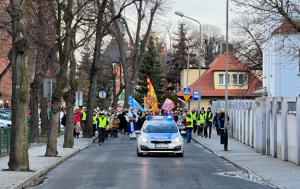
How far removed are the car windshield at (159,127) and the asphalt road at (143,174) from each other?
1.40 meters

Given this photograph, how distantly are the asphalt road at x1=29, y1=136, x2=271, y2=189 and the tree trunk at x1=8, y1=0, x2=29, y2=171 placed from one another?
3.13ft

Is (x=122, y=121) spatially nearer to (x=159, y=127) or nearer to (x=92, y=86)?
(x=92, y=86)

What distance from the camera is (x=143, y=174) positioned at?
55.5 feet

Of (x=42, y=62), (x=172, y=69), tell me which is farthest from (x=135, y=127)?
(x=172, y=69)

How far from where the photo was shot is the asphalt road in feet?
47.4

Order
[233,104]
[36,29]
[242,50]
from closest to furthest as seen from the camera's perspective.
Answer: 1. [36,29]
2. [233,104]
3. [242,50]

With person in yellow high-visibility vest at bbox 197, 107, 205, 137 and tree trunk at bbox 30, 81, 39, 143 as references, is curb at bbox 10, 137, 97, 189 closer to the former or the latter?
tree trunk at bbox 30, 81, 39, 143

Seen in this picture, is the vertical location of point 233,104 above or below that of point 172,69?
below

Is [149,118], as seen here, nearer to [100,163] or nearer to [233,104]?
[100,163]

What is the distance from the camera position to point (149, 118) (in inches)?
1048

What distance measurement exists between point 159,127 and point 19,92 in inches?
352

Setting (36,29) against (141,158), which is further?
(36,29)

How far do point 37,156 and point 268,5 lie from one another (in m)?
10.0

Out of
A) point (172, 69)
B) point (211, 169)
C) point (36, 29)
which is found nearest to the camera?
point (211, 169)
